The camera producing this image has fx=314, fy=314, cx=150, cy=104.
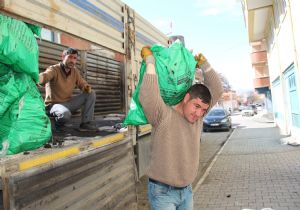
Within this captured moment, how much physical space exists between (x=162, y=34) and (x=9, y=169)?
5.23 metres

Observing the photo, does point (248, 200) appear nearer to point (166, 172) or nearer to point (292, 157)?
point (166, 172)

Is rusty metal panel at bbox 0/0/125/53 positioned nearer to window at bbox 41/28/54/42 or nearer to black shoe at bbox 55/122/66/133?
black shoe at bbox 55/122/66/133

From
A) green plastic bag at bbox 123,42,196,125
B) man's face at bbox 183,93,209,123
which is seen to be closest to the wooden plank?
green plastic bag at bbox 123,42,196,125

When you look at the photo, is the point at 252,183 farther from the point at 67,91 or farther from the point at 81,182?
the point at 81,182

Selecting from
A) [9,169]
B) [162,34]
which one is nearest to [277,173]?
[162,34]

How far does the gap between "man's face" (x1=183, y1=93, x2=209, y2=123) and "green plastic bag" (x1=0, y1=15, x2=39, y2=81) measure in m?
1.48

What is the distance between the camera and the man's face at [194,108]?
2.53 m

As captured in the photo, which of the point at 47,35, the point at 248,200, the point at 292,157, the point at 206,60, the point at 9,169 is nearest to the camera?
the point at 9,169

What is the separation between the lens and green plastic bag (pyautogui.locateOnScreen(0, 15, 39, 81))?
8.66 feet

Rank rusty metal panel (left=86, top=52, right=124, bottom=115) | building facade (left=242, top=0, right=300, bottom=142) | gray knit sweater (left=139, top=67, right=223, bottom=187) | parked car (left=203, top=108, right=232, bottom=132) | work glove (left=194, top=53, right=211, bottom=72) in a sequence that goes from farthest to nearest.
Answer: parked car (left=203, top=108, right=232, bottom=132)
building facade (left=242, top=0, right=300, bottom=142)
rusty metal panel (left=86, top=52, right=124, bottom=115)
work glove (left=194, top=53, right=211, bottom=72)
gray knit sweater (left=139, top=67, right=223, bottom=187)

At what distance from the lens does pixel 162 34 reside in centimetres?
703

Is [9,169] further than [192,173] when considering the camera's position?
No

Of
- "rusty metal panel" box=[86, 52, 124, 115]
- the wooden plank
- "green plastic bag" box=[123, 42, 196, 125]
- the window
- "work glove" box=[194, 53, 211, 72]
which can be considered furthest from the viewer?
"rusty metal panel" box=[86, 52, 124, 115]

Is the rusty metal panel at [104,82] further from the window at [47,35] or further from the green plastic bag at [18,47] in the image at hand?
the green plastic bag at [18,47]
